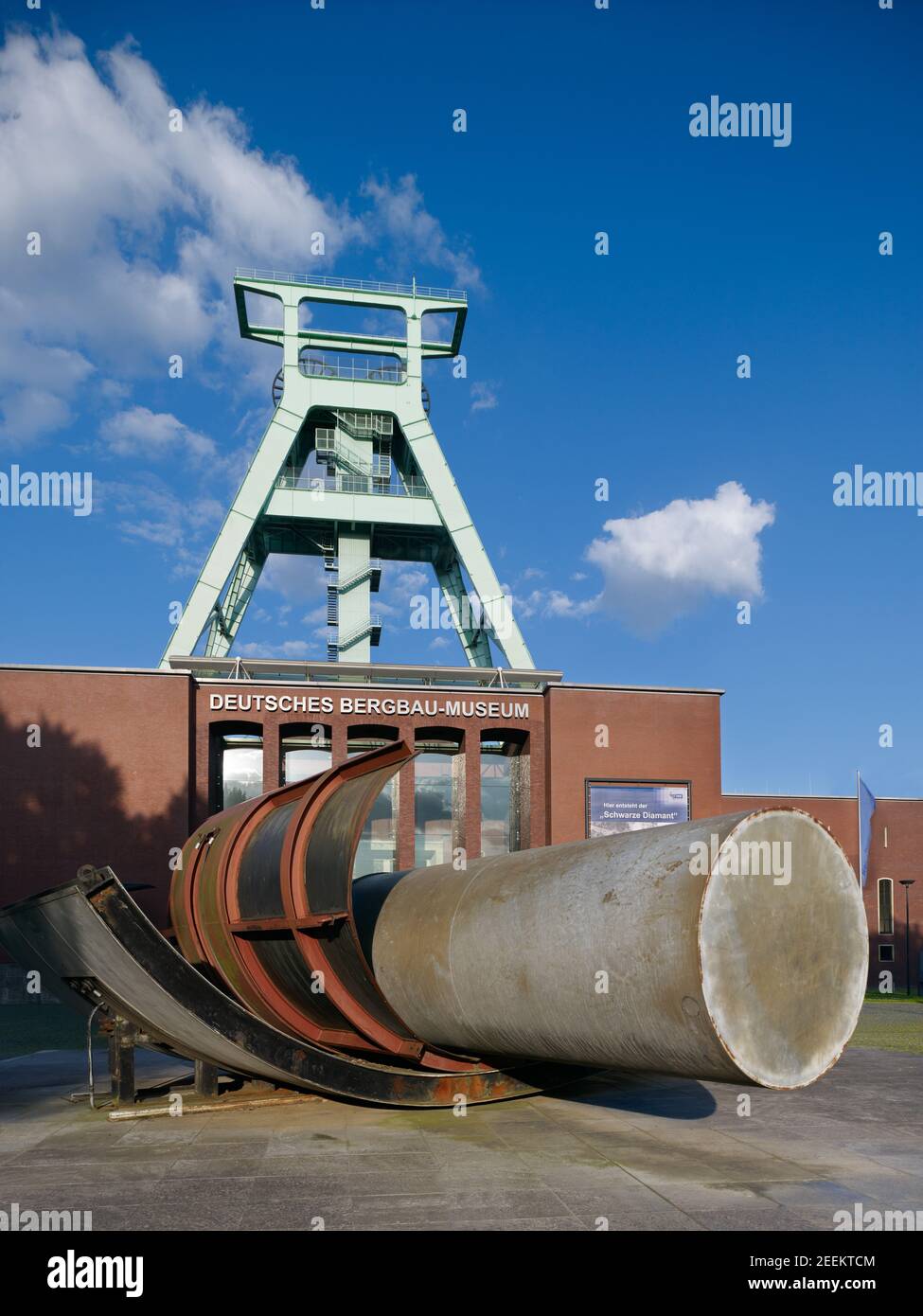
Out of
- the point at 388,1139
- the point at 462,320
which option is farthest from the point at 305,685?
the point at 388,1139

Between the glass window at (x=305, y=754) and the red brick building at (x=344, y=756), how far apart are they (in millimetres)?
81

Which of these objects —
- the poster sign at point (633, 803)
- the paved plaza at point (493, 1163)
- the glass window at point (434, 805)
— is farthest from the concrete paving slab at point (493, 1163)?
the glass window at point (434, 805)

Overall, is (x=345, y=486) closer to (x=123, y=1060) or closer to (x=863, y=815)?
(x=863, y=815)

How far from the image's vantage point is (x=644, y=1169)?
269 inches

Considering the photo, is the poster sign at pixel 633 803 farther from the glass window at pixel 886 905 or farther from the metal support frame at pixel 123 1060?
the metal support frame at pixel 123 1060

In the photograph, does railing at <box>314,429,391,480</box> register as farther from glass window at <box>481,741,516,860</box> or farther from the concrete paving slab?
the concrete paving slab

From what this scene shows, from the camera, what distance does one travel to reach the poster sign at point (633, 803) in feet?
104

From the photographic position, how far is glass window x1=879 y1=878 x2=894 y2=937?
3891 centimetres

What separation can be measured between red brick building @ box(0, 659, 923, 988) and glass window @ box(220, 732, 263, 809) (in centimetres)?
5

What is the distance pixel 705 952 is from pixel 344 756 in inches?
1049

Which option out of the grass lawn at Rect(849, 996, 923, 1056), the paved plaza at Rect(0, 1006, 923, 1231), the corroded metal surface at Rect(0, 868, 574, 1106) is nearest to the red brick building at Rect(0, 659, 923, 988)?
the grass lawn at Rect(849, 996, 923, 1056)

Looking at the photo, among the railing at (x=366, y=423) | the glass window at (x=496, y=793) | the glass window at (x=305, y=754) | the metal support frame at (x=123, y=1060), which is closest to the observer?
the metal support frame at (x=123, y=1060)
